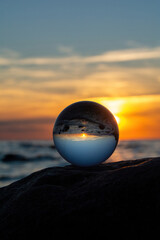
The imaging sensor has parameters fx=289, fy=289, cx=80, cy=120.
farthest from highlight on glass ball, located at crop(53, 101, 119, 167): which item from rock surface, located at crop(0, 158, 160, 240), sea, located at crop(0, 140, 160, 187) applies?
sea, located at crop(0, 140, 160, 187)

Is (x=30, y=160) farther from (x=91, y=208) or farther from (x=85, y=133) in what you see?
(x=91, y=208)

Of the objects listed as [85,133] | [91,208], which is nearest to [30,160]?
[85,133]

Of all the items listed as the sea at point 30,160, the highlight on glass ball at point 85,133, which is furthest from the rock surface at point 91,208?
the sea at point 30,160

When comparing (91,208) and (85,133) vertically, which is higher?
(85,133)

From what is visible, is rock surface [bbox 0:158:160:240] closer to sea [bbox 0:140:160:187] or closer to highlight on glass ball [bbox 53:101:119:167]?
highlight on glass ball [bbox 53:101:119:167]

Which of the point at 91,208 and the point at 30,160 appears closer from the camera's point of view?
the point at 91,208
